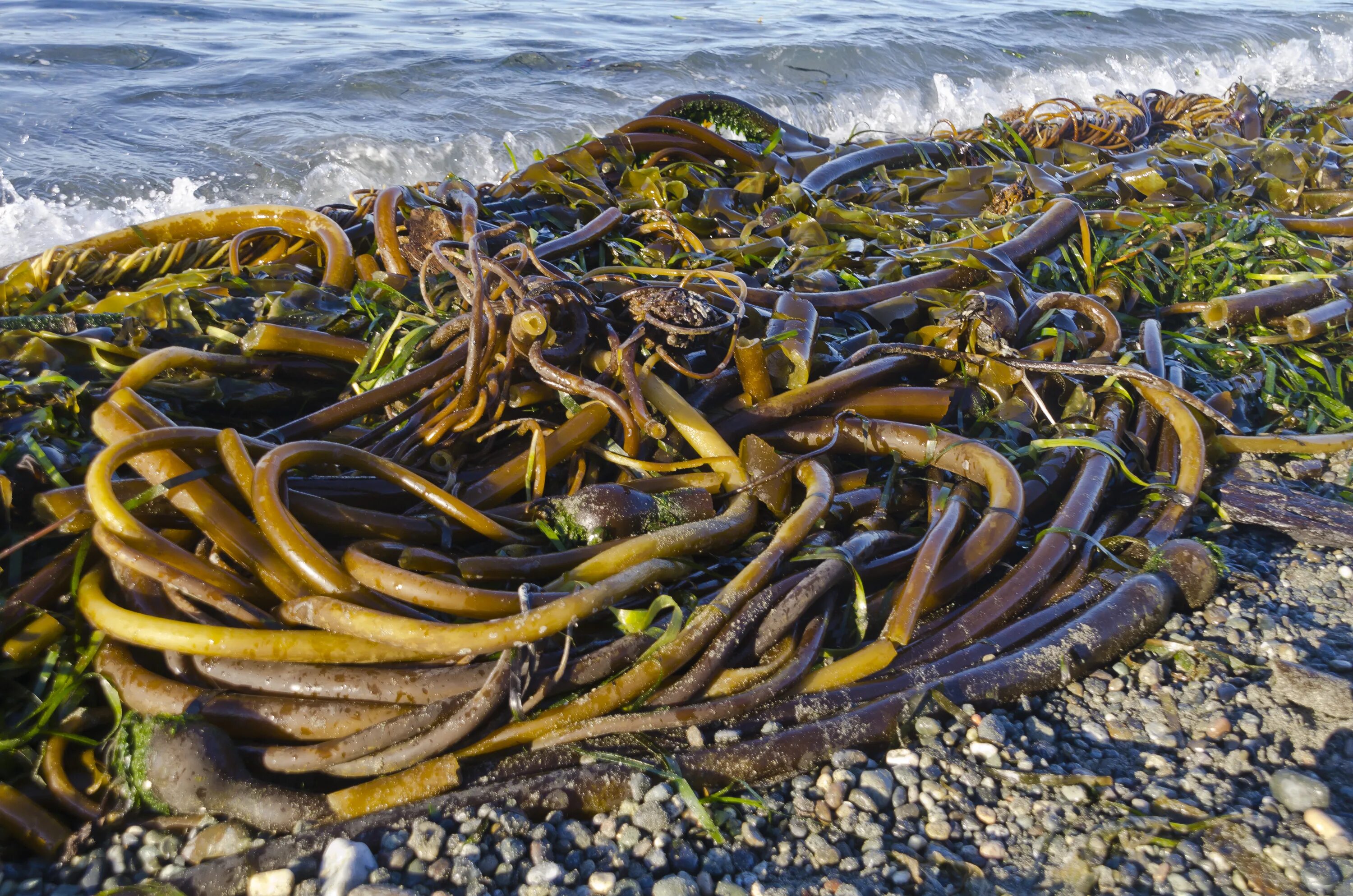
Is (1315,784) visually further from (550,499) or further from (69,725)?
(69,725)

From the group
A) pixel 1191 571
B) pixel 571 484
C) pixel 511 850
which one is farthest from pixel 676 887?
pixel 1191 571

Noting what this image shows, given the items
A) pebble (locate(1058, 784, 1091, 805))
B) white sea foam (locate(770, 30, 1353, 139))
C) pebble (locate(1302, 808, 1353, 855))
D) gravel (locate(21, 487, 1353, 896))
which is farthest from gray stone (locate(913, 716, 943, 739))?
white sea foam (locate(770, 30, 1353, 139))

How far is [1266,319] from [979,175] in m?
1.85

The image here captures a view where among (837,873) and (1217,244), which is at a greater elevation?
(1217,244)

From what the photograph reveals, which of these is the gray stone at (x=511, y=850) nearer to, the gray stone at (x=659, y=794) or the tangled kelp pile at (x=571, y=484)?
the tangled kelp pile at (x=571, y=484)

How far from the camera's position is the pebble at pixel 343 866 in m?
1.43

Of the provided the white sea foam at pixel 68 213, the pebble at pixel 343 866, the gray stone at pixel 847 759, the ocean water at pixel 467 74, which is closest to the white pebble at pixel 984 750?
the gray stone at pixel 847 759

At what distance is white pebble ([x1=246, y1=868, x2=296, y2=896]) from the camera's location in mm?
1455

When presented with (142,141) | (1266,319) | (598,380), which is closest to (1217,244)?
(1266,319)

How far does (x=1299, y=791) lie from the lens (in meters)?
1.55

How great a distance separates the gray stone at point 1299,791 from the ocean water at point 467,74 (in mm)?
5607

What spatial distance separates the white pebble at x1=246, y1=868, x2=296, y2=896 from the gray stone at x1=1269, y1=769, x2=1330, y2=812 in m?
1.78

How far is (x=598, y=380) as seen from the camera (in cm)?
241

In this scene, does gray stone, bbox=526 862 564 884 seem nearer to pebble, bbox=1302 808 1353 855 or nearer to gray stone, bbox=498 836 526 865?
gray stone, bbox=498 836 526 865
